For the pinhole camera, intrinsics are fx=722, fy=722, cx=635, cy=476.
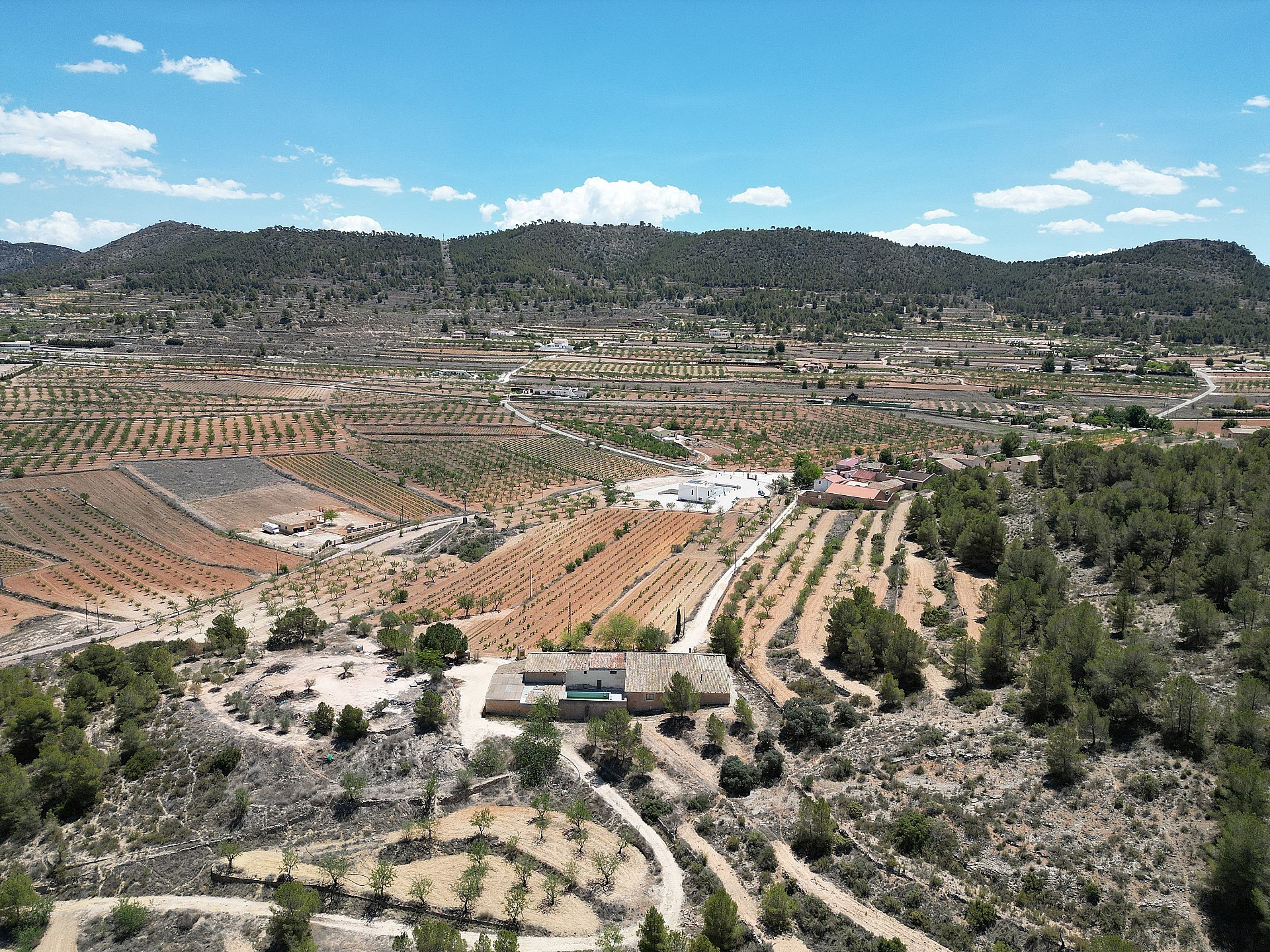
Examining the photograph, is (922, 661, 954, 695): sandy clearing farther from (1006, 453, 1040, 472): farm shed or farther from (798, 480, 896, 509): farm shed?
(1006, 453, 1040, 472): farm shed

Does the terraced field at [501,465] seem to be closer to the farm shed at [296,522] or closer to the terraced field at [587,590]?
the farm shed at [296,522]

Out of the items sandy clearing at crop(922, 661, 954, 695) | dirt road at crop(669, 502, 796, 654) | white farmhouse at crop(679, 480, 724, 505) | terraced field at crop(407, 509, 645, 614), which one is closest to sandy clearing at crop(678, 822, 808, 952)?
dirt road at crop(669, 502, 796, 654)

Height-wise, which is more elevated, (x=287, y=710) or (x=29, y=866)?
(x=287, y=710)

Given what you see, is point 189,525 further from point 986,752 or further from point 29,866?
point 986,752

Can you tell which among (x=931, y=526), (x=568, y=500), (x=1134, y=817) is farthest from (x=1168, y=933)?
(x=568, y=500)

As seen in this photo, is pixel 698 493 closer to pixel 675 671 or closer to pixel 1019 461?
pixel 1019 461

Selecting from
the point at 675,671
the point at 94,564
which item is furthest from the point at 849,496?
the point at 94,564

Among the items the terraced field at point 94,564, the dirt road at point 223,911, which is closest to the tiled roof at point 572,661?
the dirt road at point 223,911
